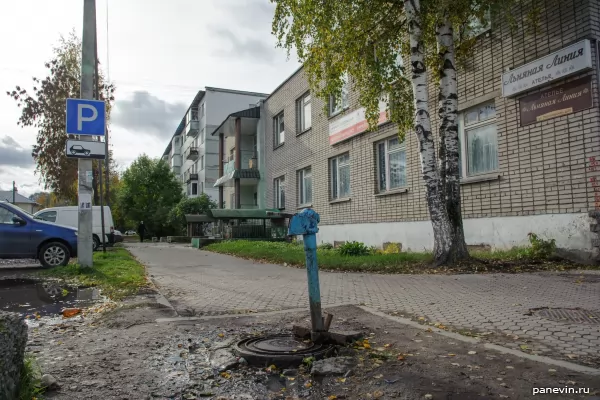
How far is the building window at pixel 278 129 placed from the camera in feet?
82.9

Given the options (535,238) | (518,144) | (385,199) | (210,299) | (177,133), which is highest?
(177,133)

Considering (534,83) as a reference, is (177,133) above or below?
above

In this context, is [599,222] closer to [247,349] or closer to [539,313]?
[539,313]

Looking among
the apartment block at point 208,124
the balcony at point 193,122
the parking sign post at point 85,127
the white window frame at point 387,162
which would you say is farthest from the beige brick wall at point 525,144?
the balcony at point 193,122

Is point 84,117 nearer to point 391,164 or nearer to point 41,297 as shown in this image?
point 41,297

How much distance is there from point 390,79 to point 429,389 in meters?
9.35

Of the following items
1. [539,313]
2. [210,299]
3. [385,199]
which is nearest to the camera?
[539,313]

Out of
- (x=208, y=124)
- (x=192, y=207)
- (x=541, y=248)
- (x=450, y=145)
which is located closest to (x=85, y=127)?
(x=450, y=145)

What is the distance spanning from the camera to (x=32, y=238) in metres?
11.6

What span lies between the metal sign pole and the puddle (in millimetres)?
1386

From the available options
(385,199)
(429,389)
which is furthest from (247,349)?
(385,199)

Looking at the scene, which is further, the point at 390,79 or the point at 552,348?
the point at 390,79

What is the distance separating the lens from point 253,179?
28.1 meters

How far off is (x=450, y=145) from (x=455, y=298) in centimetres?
443
